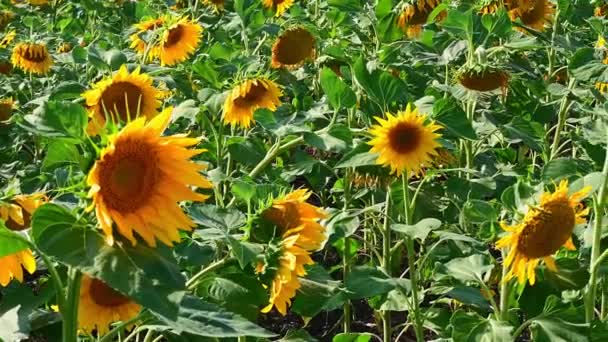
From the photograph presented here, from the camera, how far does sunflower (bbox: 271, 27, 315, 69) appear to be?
109 inches

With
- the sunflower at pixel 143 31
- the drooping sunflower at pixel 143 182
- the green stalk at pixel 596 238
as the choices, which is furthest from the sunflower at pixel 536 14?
the drooping sunflower at pixel 143 182

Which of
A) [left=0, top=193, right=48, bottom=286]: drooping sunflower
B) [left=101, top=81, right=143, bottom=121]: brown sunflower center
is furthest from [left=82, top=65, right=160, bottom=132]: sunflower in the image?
[left=0, top=193, right=48, bottom=286]: drooping sunflower

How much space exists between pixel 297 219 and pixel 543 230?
17.0 inches

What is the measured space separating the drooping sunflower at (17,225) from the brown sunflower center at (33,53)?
1.83 metres

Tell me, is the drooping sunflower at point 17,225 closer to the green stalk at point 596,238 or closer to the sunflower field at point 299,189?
the sunflower field at point 299,189

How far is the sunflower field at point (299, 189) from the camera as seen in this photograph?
3.38 feet

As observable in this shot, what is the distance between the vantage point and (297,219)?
137 centimetres

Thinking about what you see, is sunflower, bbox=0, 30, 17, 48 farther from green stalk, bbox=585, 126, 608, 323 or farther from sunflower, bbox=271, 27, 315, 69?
green stalk, bbox=585, 126, 608, 323

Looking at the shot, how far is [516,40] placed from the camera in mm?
2383

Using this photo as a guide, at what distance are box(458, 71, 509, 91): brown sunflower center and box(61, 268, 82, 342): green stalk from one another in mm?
1255

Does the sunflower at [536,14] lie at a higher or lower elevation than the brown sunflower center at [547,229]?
higher

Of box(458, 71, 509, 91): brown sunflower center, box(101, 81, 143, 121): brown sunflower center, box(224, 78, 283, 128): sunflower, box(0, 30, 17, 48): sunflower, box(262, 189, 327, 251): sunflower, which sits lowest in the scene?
box(262, 189, 327, 251): sunflower

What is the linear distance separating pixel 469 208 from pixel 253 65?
2.48ft

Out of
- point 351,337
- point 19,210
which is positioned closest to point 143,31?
point 351,337
